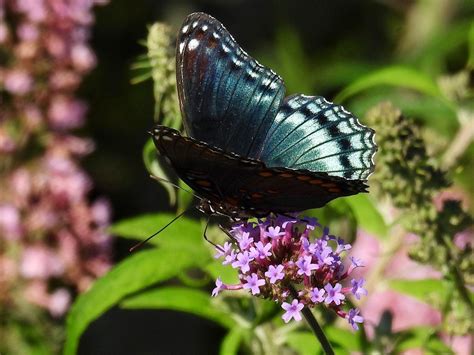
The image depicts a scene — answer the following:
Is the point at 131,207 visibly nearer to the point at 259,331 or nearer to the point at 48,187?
the point at 48,187

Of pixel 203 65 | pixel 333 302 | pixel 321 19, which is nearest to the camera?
pixel 333 302

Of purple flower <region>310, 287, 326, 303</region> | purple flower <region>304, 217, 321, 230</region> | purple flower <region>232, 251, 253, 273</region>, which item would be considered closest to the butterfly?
purple flower <region>304, 217, 321, 230</region>

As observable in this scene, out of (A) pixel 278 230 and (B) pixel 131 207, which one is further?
(B) pixel 131 207

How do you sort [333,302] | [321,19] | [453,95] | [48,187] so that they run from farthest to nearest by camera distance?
1. [321,19]
2. [48,187]
3. [453,95]
4. [333,302]

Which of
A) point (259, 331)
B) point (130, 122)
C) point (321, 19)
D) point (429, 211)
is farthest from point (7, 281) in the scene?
point (321, 19)

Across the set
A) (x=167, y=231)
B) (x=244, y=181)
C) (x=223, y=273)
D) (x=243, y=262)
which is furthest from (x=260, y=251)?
(x=167, y=231)

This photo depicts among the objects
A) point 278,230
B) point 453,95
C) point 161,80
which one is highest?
point 453,95

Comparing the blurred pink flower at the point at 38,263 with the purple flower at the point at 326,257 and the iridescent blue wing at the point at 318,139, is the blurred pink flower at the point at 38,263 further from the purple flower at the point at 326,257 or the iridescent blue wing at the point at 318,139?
the purple flower at the point at 326,257

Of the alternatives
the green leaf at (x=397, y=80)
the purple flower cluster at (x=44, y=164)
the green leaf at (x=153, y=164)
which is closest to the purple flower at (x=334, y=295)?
the green leaf at (x=153, y=164)
